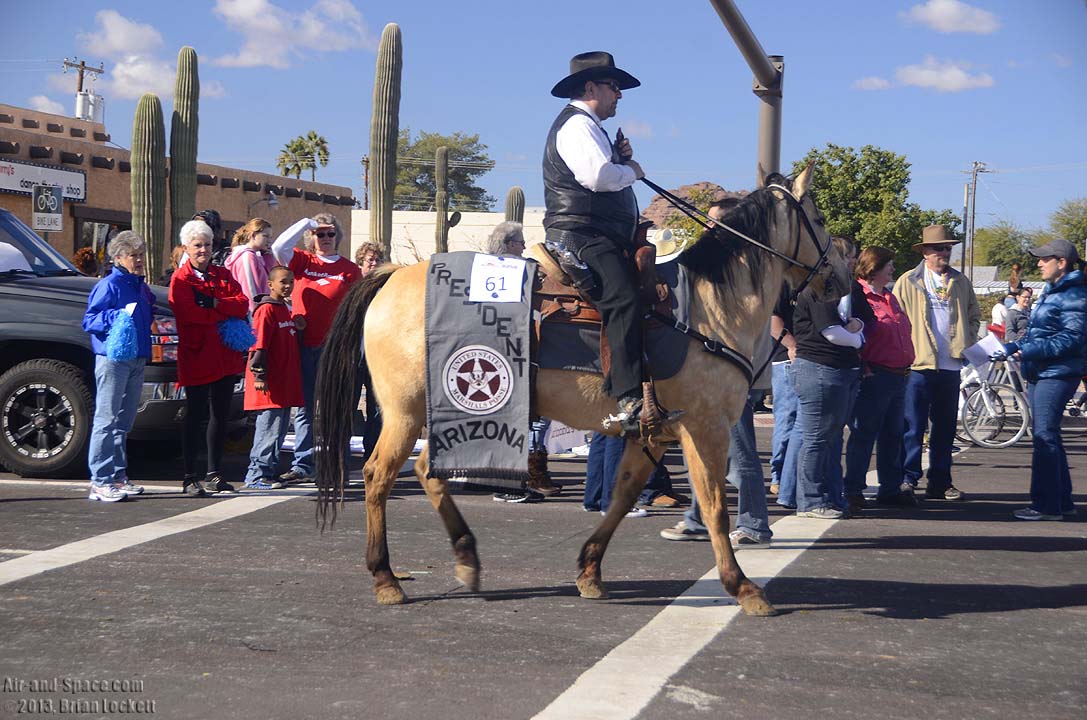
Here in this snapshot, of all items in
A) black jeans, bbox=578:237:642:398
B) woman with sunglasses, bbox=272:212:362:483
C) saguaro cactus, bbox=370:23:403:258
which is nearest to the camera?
black jeans, bbox=578:237:642:398

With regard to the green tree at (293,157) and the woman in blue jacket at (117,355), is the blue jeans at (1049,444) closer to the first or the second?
the woman in blue jacket at (117,355)

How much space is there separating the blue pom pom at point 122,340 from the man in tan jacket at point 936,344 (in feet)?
21.0

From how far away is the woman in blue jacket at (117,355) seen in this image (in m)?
9.20

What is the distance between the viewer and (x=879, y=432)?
1022 cm

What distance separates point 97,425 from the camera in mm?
9312

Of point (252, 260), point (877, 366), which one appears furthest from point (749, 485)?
point (252, 260)

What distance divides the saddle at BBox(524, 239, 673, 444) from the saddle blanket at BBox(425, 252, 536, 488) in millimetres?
104

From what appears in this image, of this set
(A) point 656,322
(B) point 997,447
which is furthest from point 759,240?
(B) point 997,447

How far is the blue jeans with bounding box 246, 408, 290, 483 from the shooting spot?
1024 centimetres

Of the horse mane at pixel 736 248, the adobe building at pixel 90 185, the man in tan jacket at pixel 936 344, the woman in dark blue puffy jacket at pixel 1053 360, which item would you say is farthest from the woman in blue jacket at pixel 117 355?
the adobe building at pixel 90 185

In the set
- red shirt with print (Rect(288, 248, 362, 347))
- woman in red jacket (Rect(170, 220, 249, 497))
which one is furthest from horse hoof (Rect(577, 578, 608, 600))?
red shirt with print (Rect(288, 248, 362, 347))

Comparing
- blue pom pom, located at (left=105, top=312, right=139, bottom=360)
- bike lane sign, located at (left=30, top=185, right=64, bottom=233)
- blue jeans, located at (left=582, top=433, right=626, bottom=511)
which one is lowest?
blue jeans, located at (left=582, top=433, right=626, bottom=511)

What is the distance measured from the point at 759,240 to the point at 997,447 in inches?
389

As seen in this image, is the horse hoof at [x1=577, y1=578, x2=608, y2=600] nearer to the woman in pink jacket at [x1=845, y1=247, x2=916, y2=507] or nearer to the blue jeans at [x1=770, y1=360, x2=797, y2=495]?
the blue jeans at [x1=770, y1=360, x2=797, y2=495]
